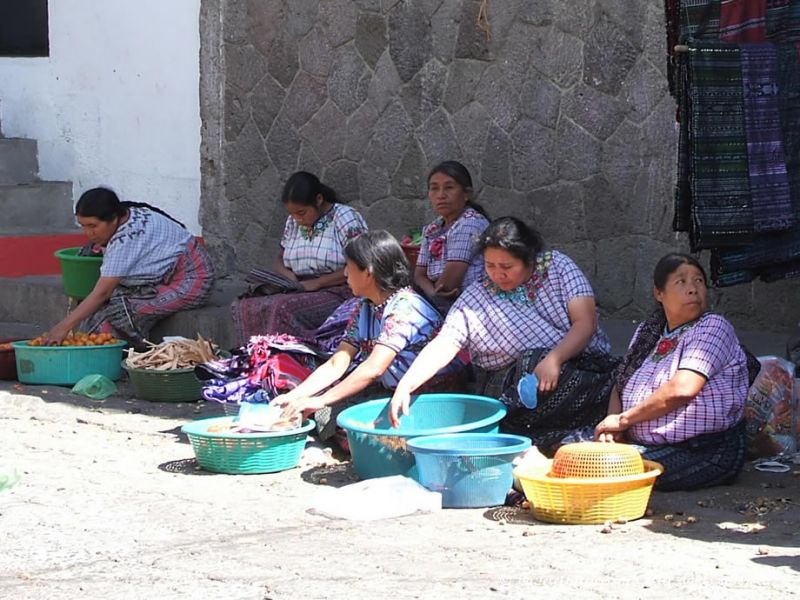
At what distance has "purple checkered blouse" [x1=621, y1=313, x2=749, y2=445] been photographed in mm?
5270

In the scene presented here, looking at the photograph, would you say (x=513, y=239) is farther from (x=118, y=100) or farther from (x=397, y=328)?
(x=118, y=100)

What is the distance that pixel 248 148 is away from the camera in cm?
987

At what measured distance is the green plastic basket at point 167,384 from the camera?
7395mm

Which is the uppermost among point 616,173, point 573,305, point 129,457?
point 616,173

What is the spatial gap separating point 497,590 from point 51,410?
3.66 meters

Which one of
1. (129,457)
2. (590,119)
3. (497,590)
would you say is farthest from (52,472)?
(590,119)

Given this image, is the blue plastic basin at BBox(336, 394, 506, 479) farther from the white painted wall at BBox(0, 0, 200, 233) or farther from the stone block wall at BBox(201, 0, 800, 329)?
the white painted wall at BBox(0, 0, 200, 233)

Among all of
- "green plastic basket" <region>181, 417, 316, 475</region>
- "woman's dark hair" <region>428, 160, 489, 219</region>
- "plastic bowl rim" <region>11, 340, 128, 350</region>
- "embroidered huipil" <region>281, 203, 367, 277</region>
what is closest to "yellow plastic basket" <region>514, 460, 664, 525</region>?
"green plastic basket" <region>181, 417, 316, 475</region>

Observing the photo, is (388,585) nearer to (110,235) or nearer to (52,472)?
(52,472)

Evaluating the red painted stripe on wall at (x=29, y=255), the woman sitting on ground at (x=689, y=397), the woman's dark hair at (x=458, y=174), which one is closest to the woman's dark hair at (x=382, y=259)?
the woman's dark hair at (x=458, y=174)

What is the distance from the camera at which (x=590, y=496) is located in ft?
16.2

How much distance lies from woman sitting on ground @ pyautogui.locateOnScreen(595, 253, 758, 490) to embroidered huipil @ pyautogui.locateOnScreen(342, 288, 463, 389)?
1.01 m

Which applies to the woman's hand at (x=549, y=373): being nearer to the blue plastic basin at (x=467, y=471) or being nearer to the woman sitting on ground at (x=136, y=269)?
the blue plastic basin at (x=467, y=471)

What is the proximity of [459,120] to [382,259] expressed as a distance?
2.57 metres
